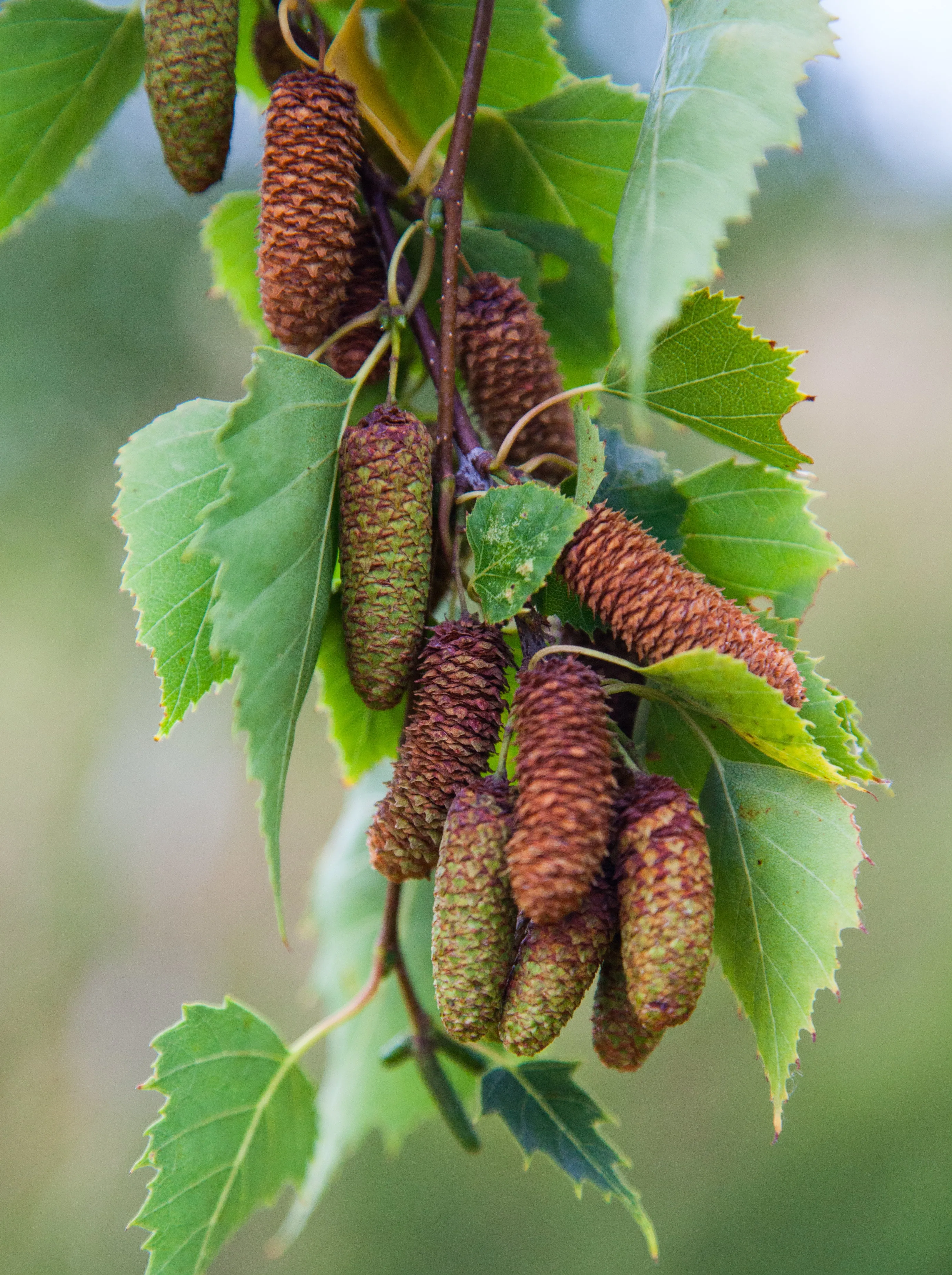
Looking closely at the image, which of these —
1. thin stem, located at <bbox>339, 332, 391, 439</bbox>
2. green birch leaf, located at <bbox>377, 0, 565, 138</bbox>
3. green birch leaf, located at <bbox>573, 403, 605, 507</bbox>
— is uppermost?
green birch leaf, located at <bbox>377, 0, 565, 138</bbox>

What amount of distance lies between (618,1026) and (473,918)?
0.11 m

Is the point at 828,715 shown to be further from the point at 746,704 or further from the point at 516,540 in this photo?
the point at 516,540

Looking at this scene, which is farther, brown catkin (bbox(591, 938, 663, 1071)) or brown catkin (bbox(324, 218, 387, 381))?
brown catkin (bbox(324, 218, 387, 381))

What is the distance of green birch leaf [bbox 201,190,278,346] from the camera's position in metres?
0.76

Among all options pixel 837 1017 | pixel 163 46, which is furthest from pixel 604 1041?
pixel 837 1017

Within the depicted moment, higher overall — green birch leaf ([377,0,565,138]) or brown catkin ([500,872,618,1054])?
green birch leaf ([377,0,565,138])

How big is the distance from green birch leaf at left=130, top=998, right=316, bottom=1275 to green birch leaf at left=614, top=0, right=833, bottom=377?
565 mm

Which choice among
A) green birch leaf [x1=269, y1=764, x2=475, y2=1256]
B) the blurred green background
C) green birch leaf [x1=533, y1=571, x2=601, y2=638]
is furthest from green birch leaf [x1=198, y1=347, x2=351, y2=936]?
the blurred green background

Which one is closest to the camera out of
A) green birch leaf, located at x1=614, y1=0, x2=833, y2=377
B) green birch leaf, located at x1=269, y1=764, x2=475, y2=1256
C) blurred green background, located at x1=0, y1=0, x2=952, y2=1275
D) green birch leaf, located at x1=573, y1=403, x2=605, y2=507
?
green birch leaf, located at x1=614, y1=0, x2=833, y2=377

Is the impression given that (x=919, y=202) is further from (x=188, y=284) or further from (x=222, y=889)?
(x=222, y=889)

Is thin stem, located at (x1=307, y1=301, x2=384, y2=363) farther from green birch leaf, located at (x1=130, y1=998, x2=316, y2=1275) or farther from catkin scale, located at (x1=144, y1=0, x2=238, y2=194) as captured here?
green birch leaf, located at (x1=130, y1=998, x2=316, y2=1275)

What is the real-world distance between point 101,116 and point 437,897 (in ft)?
2.14

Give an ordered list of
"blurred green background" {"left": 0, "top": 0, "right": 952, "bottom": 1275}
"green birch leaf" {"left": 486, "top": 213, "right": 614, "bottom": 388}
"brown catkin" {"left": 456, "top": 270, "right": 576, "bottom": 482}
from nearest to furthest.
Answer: "brown catkin" {"left": 456, "top": 270, "right": 576, "bottom": 482}
"green birch leaf" {"left": 486, "top": 213, "right": 614, "bottom": 388}
"blurred green background" {"left": 0, "top": 0, "right": 952, "bottom": 1275}

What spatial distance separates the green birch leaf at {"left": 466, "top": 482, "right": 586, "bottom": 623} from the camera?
458 millimetres
